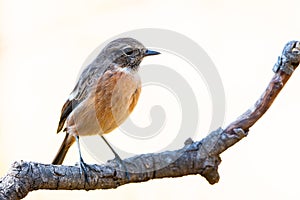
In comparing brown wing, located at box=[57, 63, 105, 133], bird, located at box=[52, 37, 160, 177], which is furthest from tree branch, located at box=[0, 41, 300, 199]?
brown wing, located at box=[57, 63, 105, 133]

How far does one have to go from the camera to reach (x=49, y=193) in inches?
223

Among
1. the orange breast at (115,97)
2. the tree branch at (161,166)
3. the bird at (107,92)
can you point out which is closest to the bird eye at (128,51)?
the bird at (107,92)

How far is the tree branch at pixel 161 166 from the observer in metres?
3.17

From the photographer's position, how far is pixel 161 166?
3.66 metres

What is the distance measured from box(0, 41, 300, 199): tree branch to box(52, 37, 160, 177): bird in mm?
319

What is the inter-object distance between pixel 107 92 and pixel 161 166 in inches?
28.6

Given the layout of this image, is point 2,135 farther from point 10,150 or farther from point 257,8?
point 257,8

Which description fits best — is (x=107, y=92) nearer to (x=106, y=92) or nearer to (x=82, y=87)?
(x=106, y=92)

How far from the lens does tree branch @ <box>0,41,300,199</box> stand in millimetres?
3174

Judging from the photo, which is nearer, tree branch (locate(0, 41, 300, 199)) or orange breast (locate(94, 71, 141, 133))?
tree branch (locate(0, 41, 300, 199))

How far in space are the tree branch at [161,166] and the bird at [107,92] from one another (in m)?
0.32

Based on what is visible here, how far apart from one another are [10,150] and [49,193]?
20.2 inches

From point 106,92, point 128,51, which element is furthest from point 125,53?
point 106,92

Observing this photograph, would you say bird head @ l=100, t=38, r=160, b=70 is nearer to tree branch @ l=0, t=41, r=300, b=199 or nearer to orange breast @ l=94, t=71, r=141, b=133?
orange breast @ l=94, t=71, r=141, b=133
